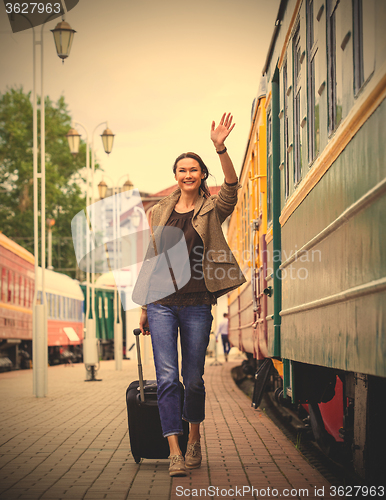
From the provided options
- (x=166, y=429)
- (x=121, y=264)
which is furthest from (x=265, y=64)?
(x=121, y=264)

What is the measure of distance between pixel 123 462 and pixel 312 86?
8.99 feet

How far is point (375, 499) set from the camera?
330 centimetres

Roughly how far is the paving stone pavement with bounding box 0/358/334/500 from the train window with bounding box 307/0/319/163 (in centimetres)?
190

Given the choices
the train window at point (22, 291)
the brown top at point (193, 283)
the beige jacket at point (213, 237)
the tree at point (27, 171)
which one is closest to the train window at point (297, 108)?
the beige jacket at point (213, 237)

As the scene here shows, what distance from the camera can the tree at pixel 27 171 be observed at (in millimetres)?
38844

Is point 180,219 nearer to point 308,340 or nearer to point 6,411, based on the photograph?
point 308,340

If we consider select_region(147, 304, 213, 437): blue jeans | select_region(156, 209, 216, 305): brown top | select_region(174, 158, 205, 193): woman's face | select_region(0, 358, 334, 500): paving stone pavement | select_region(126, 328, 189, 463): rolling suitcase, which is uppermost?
select_region(174, 158, 205, 193): woman's face

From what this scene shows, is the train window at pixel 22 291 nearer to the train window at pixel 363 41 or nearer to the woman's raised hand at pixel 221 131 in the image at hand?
the woman's raised hand at pixel 221 131

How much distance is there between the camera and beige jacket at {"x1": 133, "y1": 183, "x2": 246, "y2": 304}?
410 centimetres

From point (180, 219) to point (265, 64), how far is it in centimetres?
297

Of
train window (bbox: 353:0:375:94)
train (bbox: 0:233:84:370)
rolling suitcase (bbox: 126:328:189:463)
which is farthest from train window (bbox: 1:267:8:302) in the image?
train window (bbox: 353:0:375:94)

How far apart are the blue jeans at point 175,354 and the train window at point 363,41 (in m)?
1.82

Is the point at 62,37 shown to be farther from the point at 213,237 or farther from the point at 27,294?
the point at 27,294

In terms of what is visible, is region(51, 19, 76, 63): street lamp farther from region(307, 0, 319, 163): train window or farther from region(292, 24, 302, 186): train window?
region(307, 0, 319, 163): train window
